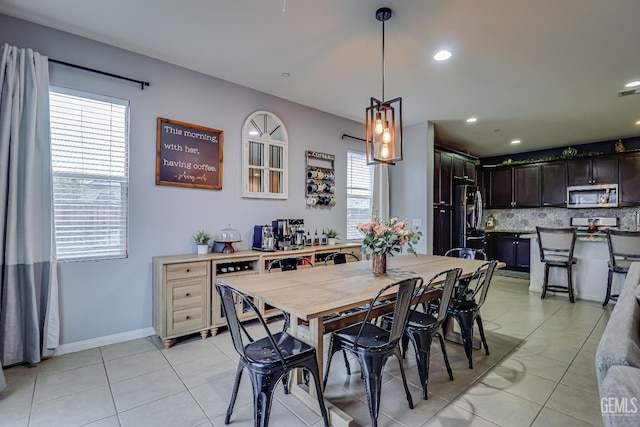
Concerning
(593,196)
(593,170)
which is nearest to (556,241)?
(593,196)

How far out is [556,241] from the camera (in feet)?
15.8

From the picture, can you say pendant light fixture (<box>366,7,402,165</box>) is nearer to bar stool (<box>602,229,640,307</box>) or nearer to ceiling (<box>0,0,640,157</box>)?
ceiling (<box>0,0,640,157</box>)

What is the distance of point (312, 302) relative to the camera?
5.90 feet

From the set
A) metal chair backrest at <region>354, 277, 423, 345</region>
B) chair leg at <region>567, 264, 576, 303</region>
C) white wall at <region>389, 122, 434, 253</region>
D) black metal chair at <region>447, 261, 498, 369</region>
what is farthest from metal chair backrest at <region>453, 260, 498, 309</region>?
chair leg at <region>567, 264, 576, 303</region>

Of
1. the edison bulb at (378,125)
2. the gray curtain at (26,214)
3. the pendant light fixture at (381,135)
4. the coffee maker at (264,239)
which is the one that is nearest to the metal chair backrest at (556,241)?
the pendant light fixture at (381,135)

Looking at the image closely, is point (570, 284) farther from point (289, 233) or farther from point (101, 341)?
point (101, 341)

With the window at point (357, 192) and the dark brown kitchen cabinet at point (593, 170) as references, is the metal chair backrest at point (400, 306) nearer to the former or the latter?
the window at point (357, 192)

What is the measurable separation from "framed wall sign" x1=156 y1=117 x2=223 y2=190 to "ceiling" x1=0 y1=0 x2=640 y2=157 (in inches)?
27.3

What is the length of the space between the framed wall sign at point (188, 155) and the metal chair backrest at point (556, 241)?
4902 mm

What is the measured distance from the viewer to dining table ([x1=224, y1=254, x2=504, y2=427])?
1777 mm

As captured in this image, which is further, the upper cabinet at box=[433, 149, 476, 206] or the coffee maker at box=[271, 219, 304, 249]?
the upper cabinet at box=[433, 149, 476, 206]

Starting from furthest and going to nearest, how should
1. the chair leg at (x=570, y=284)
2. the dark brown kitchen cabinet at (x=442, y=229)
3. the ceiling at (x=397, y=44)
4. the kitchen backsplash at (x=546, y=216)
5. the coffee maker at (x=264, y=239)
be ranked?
the kitchen backsplash at (x=546, y=216)
the dark brown kitchen cabinet at (x=442, y=229)
the chair leg at (x=570, y=284)
the coffee maker at (x=264, y=239)
the ceiling at (x=397, y=44)

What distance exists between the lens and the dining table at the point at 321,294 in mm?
1777

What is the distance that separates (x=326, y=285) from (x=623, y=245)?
4.48 metres
